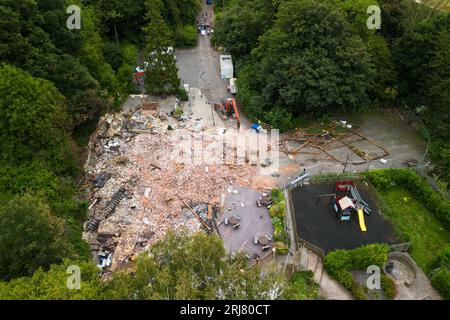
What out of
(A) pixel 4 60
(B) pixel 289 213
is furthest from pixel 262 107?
(A) pixel 4 60

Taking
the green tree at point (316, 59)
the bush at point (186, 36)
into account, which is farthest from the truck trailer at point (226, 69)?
the bush at point (186, 36)

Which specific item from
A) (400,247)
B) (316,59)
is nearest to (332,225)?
(400,247)

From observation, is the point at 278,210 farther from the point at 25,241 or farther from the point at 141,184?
the point at 25,241

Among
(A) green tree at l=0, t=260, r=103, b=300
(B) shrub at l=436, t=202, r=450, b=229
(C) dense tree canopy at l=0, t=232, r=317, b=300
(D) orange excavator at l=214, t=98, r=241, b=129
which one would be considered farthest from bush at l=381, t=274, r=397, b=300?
(D) orange excavator at l=214, t=98, r=241, b=129

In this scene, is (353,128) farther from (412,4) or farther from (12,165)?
(12,165)

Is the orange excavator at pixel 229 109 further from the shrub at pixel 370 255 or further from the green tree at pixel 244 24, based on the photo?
the shrub at pixel 370 255

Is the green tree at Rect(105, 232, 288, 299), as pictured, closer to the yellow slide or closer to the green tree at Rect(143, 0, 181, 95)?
the yellow slide

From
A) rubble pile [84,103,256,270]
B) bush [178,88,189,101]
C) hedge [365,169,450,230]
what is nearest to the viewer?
rubble pile [84,103,256,270]
